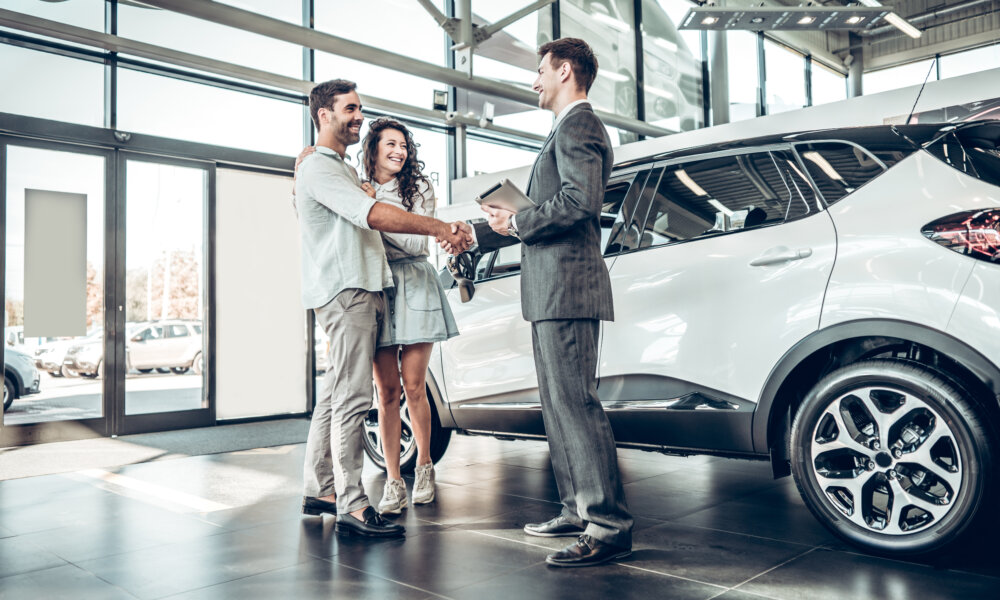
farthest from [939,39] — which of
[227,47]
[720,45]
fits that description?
[227,47]

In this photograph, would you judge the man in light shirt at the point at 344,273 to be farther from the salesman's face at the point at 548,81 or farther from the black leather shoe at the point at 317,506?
the salesman's face at the point at 548,81

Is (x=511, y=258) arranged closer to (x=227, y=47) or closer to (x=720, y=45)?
(x=227, y=47)

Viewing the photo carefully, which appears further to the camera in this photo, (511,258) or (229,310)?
(229,310)

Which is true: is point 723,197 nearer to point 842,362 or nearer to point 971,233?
point 842,362

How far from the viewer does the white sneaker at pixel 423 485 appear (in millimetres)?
3152

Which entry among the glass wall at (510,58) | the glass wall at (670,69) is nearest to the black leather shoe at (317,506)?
the glass wall at (510,58)

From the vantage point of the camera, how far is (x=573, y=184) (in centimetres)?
224

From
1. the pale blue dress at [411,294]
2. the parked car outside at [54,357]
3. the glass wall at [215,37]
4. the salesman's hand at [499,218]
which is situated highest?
the glass wall at [215,37]

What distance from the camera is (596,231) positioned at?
2346mm

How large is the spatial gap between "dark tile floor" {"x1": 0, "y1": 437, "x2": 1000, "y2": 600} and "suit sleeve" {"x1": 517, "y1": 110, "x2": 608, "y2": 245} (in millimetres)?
1028

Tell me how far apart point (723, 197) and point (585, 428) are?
3.15 ft

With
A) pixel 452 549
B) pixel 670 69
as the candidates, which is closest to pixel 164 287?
pixel 452 549

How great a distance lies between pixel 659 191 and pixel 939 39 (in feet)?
46.2

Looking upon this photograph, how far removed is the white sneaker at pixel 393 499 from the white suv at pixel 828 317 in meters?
0.92
